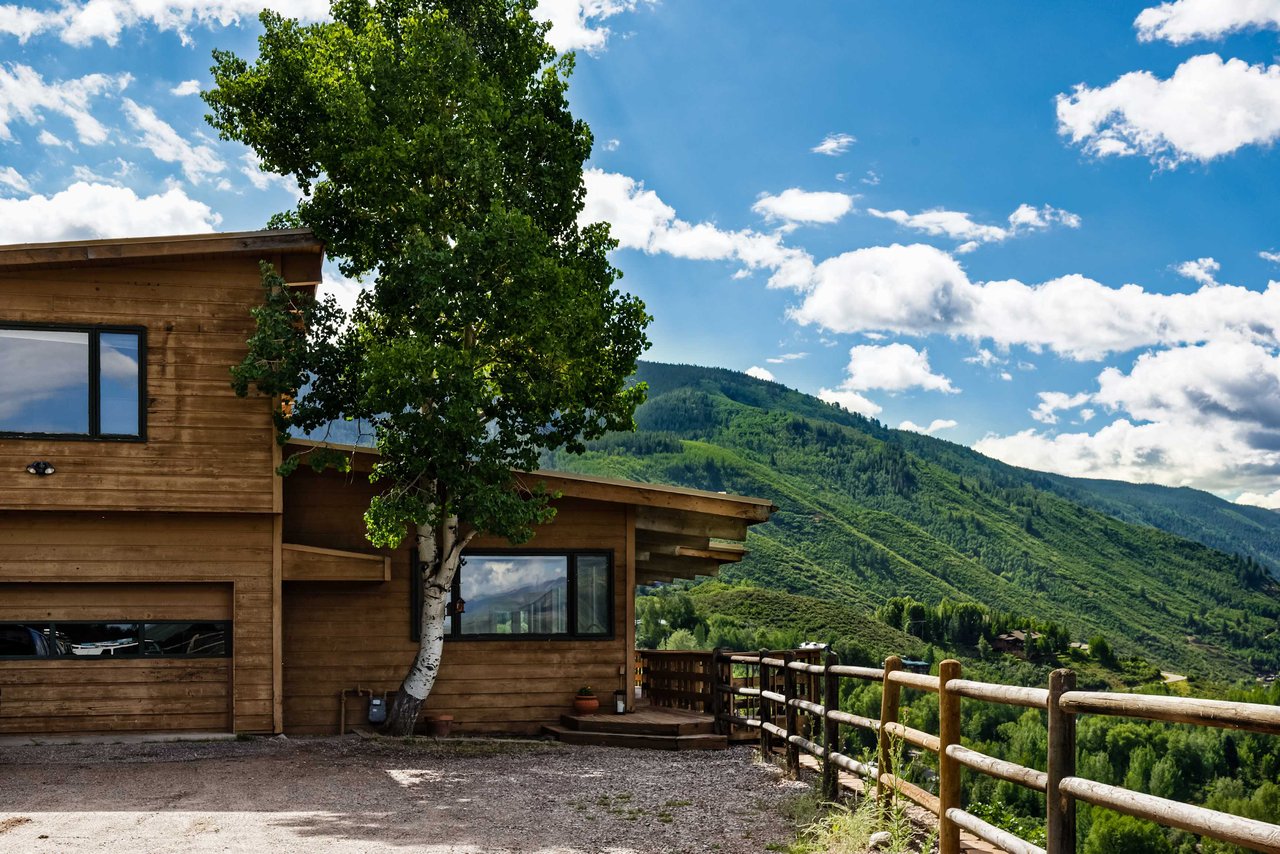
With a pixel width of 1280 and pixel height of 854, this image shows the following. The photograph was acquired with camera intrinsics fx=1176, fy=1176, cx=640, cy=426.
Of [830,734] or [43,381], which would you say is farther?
[43,381]

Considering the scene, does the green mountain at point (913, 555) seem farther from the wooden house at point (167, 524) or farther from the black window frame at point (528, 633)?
the wooden house at point (167, 524)

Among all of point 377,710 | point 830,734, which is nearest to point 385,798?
point 830,734

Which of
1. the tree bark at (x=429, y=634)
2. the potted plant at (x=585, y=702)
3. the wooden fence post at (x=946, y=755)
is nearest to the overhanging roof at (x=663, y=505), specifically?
the tree bark at (x=429, y=634)

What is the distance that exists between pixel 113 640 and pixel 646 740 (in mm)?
6237

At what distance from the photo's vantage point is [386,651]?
14555mm

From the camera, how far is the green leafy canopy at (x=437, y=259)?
504 inches

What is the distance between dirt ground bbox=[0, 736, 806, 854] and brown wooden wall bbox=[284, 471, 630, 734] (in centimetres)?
144

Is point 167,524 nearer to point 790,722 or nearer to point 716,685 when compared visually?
point 716,685

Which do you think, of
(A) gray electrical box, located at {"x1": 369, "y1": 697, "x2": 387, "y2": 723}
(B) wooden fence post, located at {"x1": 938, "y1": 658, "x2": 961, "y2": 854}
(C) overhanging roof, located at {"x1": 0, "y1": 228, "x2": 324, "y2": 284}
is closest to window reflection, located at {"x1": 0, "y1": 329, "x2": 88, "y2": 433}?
(C) overhanging roof, located at {"x1": 0, "y1": 228, "x2": 324, "y2": 284}

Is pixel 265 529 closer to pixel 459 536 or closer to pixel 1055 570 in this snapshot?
pixel 459 536

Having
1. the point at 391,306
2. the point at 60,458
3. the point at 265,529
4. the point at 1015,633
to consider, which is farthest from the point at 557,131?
the point at 1015,633

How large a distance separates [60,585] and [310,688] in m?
3.08

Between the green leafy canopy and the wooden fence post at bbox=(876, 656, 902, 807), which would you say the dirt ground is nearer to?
the wooden fence post at bbox=(876, 656, 902, 807)

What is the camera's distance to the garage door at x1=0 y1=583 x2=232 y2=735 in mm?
13281
